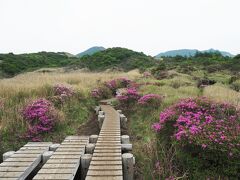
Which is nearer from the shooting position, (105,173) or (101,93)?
(105,173)

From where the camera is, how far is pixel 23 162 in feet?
15.9

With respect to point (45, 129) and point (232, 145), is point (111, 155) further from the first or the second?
point (45, 129)

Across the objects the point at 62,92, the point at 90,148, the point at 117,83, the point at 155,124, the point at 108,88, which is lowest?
the point at 90,148

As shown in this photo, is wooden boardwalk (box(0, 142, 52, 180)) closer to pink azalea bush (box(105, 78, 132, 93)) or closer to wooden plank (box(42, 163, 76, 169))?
wooden plank (box(42, 163, 76, 169))

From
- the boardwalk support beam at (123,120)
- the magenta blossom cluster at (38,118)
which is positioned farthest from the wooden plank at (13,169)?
the boardwalk support beam at (123,120)

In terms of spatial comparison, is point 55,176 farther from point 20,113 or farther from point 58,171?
point 20,113

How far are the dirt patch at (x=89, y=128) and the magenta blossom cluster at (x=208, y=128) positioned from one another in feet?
11.4

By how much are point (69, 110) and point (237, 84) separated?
35.7 feet

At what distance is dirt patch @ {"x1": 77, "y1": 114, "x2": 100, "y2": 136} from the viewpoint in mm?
8213

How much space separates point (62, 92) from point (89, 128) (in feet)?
7.99

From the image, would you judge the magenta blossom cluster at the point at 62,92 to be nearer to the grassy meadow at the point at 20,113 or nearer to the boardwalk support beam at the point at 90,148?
the grassy meadow at the point at 20,113

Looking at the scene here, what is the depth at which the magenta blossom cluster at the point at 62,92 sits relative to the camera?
9.76 m

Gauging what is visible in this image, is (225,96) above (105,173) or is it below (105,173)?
above

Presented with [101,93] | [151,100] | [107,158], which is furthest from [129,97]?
[107,158]
